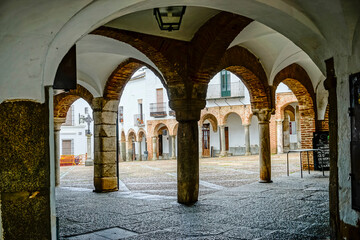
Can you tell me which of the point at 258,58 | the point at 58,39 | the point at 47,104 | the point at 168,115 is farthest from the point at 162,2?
the point at 168,115

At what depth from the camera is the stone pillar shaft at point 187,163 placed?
638 centimetres

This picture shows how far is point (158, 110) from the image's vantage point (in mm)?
26750

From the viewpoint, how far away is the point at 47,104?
266 cm

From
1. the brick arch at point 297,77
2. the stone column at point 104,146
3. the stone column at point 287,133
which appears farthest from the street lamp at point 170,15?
the stone column at point 287,133

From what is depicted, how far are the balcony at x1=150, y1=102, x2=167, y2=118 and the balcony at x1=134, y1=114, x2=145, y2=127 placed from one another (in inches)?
53.5

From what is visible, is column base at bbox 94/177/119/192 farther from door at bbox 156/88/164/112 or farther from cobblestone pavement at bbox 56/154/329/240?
door at bbox 156/88/164/112

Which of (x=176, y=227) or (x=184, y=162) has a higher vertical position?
(x=184, y=162)

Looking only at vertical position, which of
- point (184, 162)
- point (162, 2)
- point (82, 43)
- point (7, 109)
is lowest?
point (184, 162)

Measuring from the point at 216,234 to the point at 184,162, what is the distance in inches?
89.3

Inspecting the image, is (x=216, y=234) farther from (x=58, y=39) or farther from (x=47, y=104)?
(x=58, y=39)

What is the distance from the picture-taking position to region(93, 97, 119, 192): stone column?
846cm

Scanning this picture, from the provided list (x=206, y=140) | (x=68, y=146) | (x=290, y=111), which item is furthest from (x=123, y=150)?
(x=290, y=111)

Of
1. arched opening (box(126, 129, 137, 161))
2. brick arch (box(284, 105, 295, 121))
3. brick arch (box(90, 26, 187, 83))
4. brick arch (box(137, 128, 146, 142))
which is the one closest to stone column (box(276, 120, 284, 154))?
brick arch (box(284, 105, 295, 121))

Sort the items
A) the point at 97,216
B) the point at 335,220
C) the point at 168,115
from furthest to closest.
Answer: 1. the point at 168,115
2. the point at 97,216
3. the point at 335,220
